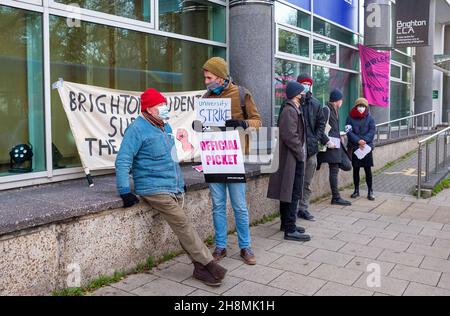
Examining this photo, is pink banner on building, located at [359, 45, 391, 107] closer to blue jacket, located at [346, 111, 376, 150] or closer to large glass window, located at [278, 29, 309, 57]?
large glass window, located at [278, 29, 309, 57]

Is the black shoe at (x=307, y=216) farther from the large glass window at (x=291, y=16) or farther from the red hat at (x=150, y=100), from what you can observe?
the large glass window at (x=291, y=16)

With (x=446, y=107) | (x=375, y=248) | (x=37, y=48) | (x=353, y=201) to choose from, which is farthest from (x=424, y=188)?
(x=446, y=107)

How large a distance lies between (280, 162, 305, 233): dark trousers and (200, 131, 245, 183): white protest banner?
1.12 m

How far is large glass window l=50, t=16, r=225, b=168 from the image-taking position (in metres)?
5.07

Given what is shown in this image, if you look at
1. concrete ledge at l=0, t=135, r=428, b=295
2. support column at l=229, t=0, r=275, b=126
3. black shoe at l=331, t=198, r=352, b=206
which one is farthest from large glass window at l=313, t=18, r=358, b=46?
concrete ledge at l=0, t=135, r=428, b=295

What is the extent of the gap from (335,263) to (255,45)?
357 centimetres

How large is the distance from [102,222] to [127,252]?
0.44m

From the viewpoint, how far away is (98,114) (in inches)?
201

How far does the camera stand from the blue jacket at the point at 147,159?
12.8ft

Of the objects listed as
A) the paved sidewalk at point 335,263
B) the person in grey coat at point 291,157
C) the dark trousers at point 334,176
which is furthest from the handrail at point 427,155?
the person in grey coat at point 291,157

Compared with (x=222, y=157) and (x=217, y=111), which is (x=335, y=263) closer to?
(x=222, y=157)

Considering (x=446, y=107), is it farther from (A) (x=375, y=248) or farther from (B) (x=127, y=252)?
(B) (x=127, y=252)

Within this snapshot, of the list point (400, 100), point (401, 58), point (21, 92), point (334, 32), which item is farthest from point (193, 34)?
point (400, 100)

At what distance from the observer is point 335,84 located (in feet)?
37.0
